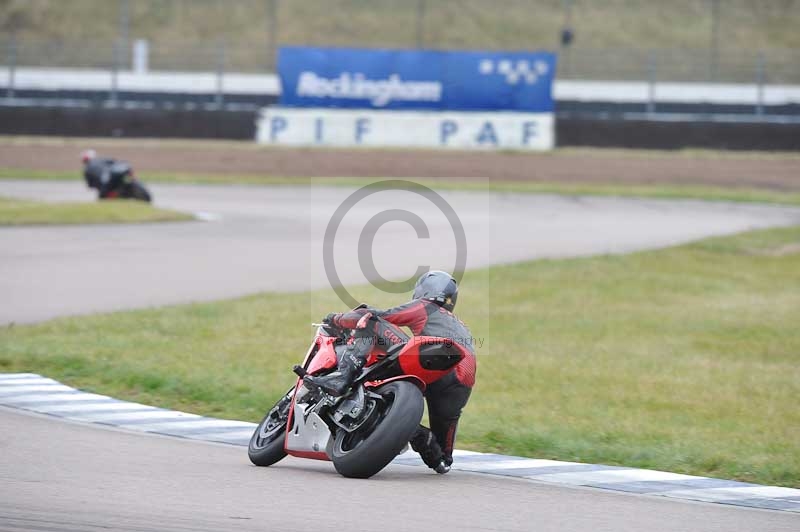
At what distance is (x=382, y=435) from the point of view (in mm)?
6152

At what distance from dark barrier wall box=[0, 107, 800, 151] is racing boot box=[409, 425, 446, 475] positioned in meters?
25.9

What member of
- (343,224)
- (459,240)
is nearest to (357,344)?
(459,240)

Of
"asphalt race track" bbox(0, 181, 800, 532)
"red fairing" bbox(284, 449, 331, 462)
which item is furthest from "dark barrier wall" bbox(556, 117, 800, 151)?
"red fairing" bbox(284, 449, 331, 462)

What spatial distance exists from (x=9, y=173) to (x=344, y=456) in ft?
80.8

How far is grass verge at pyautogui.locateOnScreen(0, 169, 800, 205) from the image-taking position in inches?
1089

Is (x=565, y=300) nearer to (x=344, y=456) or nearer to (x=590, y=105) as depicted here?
(x=344, y=456)

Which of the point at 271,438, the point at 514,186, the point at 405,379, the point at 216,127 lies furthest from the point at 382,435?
the point at 216,127

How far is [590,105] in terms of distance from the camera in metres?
32.5

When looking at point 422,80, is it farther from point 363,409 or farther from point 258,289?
point 363,409

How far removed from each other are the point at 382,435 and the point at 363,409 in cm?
25

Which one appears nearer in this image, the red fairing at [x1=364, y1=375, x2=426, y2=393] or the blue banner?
the red fairing at [x1=364, y1=375, x2=426, y2=393]

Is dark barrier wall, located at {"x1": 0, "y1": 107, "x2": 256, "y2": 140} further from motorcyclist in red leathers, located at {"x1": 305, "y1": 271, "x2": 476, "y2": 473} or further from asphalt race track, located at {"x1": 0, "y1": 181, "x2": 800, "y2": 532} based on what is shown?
motorcyclist in red leathers, located at {"x1": 305, "y1": 271, "x2": 476, "y2": 473}

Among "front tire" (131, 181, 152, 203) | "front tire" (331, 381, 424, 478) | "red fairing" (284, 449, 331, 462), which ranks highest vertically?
"front tire" (131, 181, 152, 203)

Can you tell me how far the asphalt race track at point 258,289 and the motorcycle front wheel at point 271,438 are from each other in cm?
7
